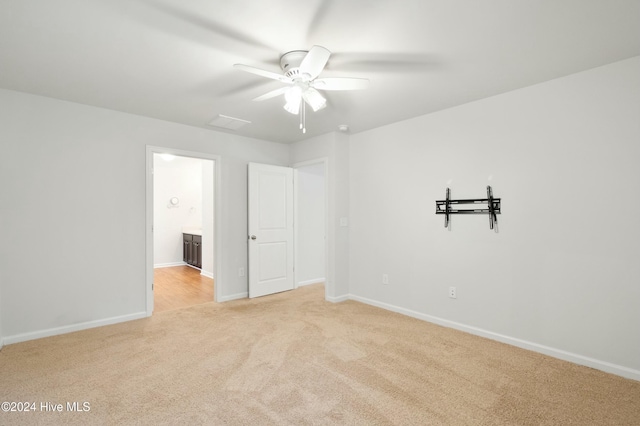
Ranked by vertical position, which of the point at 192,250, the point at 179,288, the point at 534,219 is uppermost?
the point at 534,219

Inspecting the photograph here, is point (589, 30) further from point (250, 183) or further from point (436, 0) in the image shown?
point (250, 183)

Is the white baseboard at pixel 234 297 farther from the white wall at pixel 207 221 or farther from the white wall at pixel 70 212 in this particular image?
the white wall at pixel 207 221

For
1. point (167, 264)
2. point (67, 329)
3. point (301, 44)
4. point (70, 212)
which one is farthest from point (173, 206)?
point (301, 44)

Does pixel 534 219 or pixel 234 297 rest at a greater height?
pixel 534 219

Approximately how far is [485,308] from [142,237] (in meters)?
3.93

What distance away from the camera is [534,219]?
283 centimetres

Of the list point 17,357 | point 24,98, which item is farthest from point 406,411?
point 24,98

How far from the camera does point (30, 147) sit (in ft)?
10.0

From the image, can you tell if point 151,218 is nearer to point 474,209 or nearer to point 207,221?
point 207,221

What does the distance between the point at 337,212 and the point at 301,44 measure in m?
2.57

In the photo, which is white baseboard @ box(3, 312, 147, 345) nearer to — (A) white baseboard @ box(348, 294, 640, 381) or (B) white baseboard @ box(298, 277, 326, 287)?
(B) white baseboard @ box(298, 277, 326, 287)

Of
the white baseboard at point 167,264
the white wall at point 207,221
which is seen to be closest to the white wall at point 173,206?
the white baseboard at point 167,264

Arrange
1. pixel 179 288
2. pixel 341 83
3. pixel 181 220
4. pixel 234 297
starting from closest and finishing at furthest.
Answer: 1. pixel 341 83
2. pixel 234 297
3. pixel 179 288
4. pixel 181 220

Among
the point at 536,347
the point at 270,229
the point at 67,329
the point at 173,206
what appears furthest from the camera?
the point at 173,206
